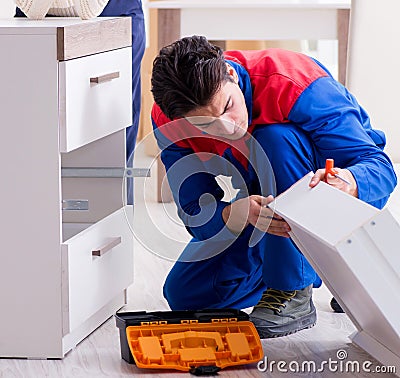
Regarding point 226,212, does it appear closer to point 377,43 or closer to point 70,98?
point 70,98

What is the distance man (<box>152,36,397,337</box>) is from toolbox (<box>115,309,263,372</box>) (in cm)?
10

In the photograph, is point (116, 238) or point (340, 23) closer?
point (116, 238)

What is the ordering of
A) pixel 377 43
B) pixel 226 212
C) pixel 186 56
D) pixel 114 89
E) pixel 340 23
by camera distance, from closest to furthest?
pixel 186 56 → pixel 226 212 → pixel 114 89 → pixel 377 43 → pixel 340 23

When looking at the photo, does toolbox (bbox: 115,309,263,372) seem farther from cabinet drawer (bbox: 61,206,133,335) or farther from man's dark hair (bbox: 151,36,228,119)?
man's dark hair (bbox: 151,36,228,119)

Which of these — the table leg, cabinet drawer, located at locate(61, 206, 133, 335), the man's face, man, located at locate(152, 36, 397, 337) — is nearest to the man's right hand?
man, located at locate(152, 36, 397, 337)

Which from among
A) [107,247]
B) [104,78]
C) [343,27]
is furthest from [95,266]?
[343,27]

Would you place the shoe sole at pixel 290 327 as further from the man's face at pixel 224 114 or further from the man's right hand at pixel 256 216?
the man's face at pixel 224 114

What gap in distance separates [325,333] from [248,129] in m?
0.40

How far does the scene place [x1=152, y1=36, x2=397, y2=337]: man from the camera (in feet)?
4.91

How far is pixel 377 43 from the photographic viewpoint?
7.38 ft

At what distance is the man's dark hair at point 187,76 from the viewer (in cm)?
146

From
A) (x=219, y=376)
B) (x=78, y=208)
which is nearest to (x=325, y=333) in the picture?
(x=219, y=376)

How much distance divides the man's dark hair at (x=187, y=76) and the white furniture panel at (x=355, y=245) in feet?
0.67

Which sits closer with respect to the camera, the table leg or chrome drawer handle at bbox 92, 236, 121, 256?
chrome drawer handle at bbox 92, 236, 121, 256
